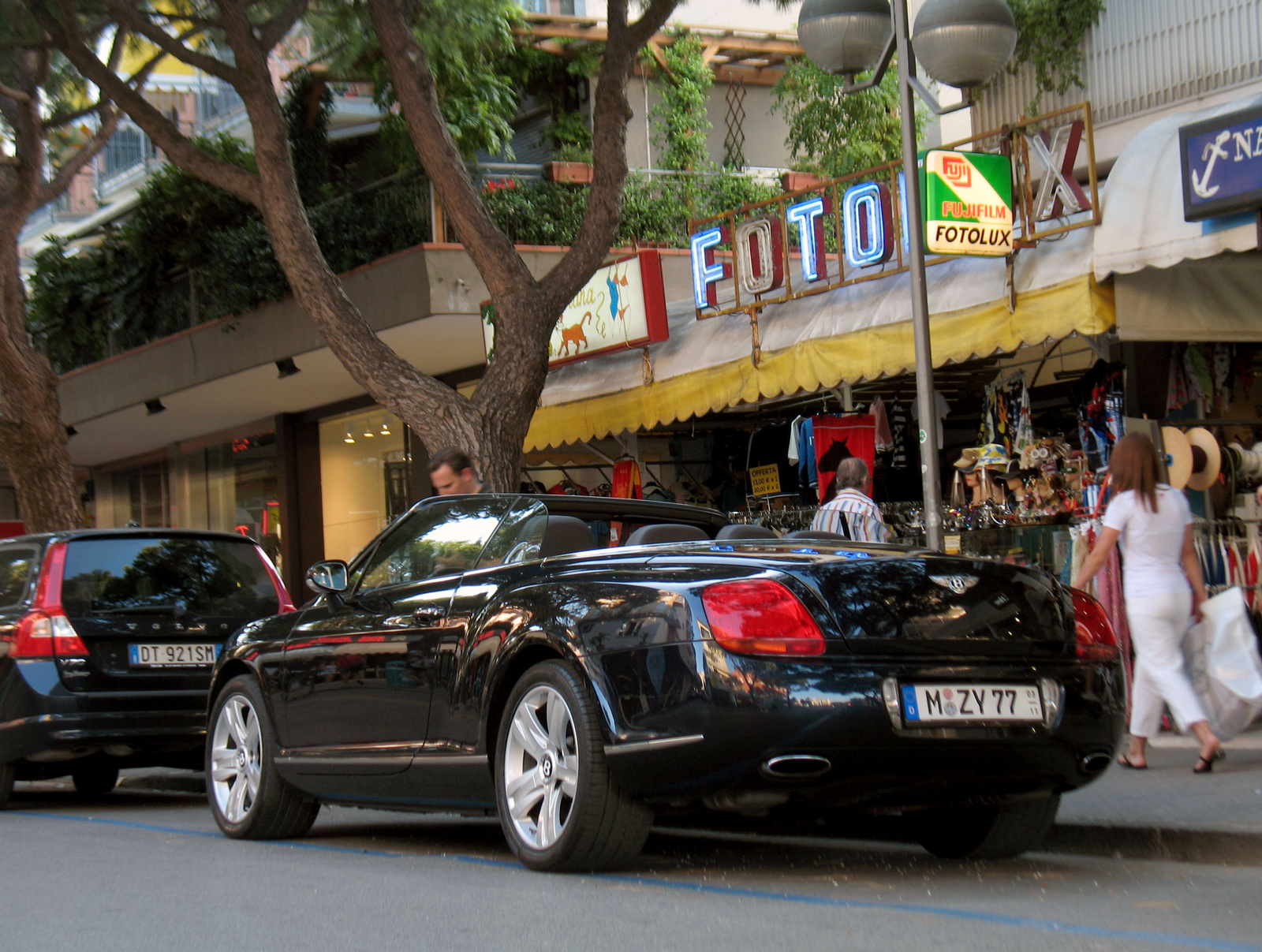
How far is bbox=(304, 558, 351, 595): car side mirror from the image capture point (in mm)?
6559

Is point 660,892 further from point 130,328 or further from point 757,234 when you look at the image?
point 130,328

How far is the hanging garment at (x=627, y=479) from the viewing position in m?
15.0

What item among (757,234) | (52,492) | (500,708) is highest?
(757,234)

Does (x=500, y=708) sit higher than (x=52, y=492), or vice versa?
(x=52, y=492)

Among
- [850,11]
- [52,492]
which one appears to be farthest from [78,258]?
[850,11]

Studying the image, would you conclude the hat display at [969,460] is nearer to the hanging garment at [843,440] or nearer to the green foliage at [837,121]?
the hanging garment at [843,440]

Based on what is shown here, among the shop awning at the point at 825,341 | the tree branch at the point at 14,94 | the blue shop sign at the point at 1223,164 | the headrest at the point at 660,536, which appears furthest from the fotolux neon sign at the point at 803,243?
the tree branch at the point at 14,94

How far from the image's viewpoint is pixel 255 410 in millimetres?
23734

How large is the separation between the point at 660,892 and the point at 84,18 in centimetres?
1352

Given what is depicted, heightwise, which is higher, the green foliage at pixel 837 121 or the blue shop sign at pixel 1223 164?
the green foliage at pixel 837 121

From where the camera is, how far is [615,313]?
13875 mm

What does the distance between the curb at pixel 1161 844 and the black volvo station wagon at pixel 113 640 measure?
207 inches

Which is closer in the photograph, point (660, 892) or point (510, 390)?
point (660, 892)

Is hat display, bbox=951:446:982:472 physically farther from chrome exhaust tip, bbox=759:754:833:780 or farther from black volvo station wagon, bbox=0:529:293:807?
chrome exhaust tip, bbox=759:754:833:780
